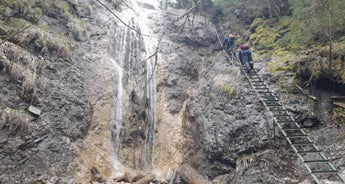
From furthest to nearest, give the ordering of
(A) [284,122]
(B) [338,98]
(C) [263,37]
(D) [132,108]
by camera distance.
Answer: (C) [263,37] → (D) [132,108] → (B) [338,98] → (A) [284,122]

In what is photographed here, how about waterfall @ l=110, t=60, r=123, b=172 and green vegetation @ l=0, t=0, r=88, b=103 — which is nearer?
green vegetation @ l=0, t=0, r=88, b=103

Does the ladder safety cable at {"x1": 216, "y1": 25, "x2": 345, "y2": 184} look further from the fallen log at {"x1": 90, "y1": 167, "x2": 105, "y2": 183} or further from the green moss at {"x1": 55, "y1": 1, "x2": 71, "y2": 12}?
the green moss at {"x1": 55, "y1": 1, "x2": 71, "y2": 12}

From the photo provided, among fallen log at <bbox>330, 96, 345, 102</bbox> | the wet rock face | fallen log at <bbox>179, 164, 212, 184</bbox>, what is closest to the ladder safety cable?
the wet rock face

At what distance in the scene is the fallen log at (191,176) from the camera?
29.3 feet

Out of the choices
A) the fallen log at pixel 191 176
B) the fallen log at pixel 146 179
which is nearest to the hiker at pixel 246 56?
the fallen log at pixel 191 176

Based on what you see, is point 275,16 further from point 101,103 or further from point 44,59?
point 44,59

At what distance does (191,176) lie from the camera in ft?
29.9

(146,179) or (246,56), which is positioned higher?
(246,56)

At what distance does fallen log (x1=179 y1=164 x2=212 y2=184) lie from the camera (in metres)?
8.92

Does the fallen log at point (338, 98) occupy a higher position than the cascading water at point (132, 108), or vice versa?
the fallen log at point (338, 98)

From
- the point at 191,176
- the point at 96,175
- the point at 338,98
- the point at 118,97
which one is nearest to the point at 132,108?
the point at 118,97

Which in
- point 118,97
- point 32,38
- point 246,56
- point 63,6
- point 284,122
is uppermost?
point 63,6

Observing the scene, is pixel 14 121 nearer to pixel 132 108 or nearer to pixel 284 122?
pixel 132 108

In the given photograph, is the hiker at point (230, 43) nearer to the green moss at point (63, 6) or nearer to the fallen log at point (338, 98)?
the fallen log at point (338, 98)
